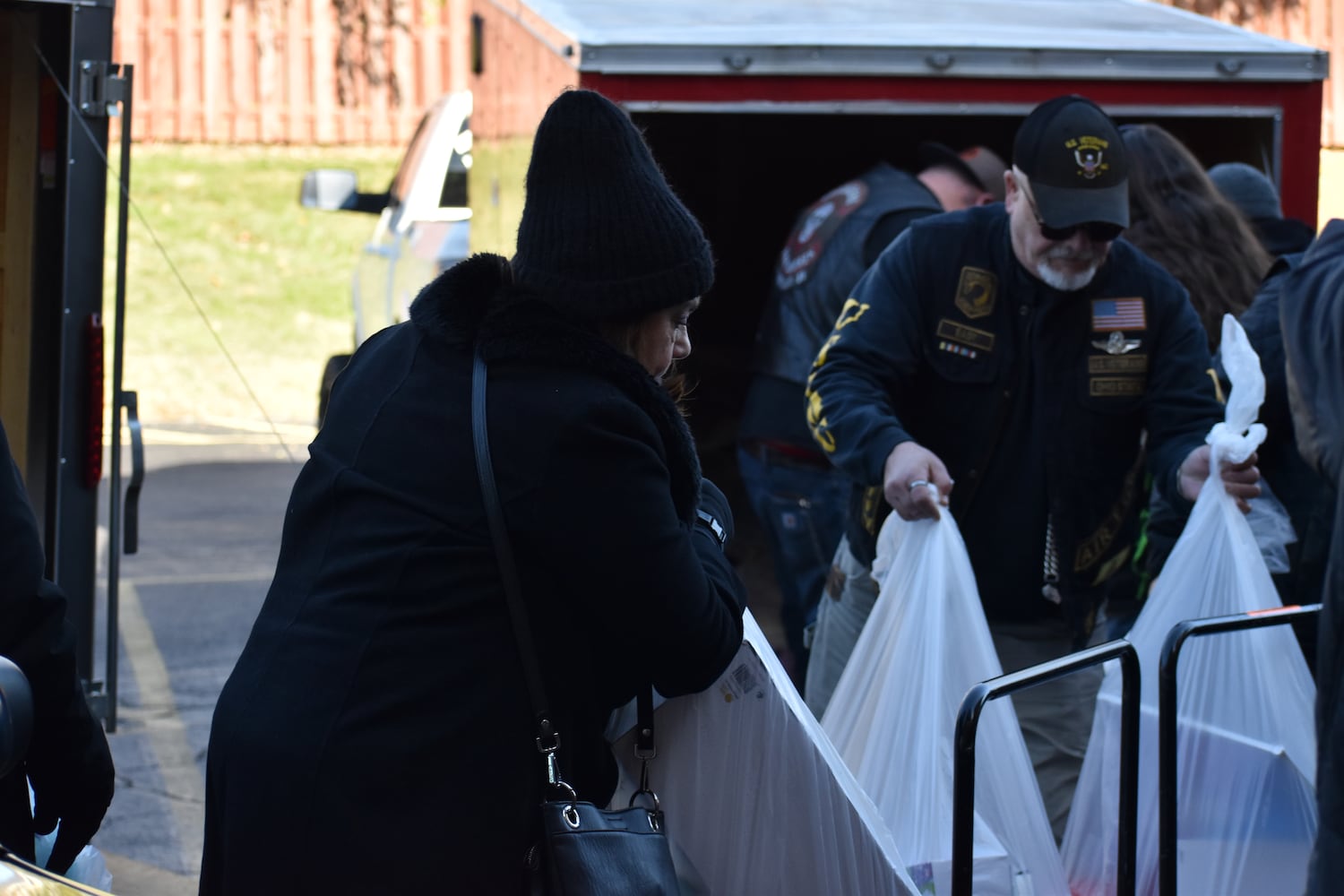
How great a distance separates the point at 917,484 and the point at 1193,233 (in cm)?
163

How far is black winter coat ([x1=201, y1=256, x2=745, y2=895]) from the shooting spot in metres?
2.09

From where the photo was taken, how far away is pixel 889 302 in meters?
3.80

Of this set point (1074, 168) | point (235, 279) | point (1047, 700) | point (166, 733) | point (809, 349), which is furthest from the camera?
point (235, 279)

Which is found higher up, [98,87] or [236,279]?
[98,87]

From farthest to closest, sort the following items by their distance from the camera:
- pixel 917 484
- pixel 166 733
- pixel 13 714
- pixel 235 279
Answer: pixel 235 279, pixel 166 733, pixel 917 484, pixel 13 714

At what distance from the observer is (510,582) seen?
2102 mm

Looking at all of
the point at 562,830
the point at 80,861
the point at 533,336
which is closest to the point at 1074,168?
the point at 533,336

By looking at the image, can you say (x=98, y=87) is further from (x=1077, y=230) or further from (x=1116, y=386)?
(x=1116, y=386)

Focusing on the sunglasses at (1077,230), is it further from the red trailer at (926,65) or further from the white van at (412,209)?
the white van at (412,209)

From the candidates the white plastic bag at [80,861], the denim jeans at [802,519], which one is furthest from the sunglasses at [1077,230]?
the white plastic bag at [80,861]

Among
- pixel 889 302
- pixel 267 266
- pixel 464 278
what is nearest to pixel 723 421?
pixel 889 302

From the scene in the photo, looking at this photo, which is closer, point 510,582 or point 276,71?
point 510,582

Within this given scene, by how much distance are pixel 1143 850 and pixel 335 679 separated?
6.10 feet

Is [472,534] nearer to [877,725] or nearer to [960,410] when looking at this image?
[877,725]
